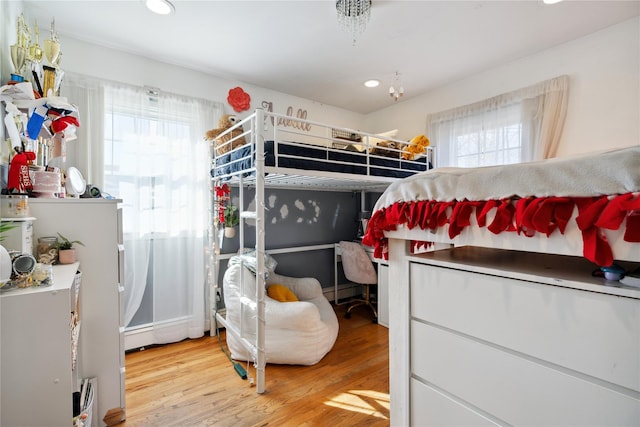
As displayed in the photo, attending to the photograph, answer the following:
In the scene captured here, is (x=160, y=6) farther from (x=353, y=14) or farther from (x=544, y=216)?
(x=544, y=216)

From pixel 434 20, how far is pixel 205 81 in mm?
2021

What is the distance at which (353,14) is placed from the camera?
1.81 metres

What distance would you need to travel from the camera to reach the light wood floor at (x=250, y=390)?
5.22 ft

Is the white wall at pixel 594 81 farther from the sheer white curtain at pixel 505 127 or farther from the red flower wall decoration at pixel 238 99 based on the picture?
the red flower wall decoration at pixel 238 99

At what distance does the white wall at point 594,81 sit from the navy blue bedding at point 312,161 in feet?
4.19

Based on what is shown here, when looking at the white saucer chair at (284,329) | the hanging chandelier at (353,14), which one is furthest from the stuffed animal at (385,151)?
the white saucer chair at (284,329)

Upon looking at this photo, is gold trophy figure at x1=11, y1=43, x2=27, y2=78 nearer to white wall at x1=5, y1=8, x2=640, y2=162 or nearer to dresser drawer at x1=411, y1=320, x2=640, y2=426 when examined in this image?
white wall at x1=5, y1=8, x2=640, y2=162

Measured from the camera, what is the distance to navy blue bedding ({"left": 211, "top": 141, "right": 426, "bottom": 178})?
1.88m

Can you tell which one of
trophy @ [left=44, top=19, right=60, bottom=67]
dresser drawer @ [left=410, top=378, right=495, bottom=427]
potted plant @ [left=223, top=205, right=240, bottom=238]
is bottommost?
dresser drawer @ [left=410, top=378, right=495, bottom=427]

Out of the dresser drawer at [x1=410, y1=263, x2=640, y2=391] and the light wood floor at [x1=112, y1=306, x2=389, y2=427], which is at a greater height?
the dresser drawer at [x1=410, y1=263, x2=640, y2=391]

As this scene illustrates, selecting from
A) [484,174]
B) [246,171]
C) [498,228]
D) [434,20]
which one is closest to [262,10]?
[246,171]

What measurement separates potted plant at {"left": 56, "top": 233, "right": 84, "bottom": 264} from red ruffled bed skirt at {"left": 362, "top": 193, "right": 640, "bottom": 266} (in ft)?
5.16

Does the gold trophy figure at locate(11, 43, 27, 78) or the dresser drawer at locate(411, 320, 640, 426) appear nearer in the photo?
the dresser drawer at locate(411, 320, 640, 426)

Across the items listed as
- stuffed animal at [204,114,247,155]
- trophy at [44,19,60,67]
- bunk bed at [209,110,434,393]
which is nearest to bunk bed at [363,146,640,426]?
bunk bed at [209,110,434,393]
